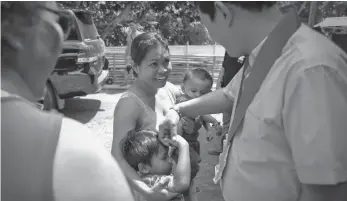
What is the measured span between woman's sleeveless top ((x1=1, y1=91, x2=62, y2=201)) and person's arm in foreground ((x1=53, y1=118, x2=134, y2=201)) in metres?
0.01

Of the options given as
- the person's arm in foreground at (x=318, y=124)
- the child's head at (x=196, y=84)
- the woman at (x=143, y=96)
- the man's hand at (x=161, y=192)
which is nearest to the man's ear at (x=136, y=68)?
the woman at (x=143, y=96)

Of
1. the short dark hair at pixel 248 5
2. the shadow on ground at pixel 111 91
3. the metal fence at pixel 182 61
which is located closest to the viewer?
the short dark hair at pixel 248 5

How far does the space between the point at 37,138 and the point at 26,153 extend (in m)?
0.03

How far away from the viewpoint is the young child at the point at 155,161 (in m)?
1.85

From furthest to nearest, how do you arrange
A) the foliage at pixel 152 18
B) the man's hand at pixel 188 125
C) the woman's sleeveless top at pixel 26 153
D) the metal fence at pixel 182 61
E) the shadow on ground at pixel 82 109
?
the foliage at pixel 152 18, the metal fence at pixel 182 61, the shadow on ground at pixel 82 109, the man's hand at pixel 188 125, the woman's sleeveless top at pixel 26 153

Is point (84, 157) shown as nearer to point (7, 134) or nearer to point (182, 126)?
point (7, 134)

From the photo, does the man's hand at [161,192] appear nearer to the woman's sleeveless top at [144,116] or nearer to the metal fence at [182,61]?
the woman's sleeveless top at [144,116]

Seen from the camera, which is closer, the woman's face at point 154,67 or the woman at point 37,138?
the woman at point 37,138

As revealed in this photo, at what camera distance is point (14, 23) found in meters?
0.65

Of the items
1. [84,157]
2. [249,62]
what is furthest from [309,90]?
[84,157]

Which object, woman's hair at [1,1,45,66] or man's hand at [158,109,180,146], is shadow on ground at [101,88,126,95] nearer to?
man's hand at [158,109,180,146]

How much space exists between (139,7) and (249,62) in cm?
1340

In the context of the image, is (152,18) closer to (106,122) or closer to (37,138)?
(106,122)

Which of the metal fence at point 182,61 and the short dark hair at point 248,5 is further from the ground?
the short dark hair at point 248,5
